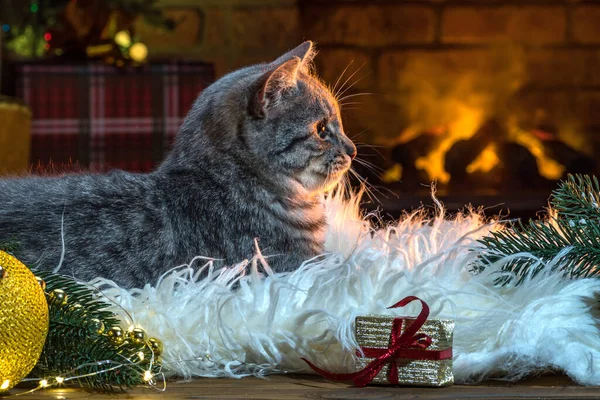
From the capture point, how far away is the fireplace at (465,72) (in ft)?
9.80

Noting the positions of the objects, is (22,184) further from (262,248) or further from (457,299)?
(457,299)

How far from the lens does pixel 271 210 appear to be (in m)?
1.34

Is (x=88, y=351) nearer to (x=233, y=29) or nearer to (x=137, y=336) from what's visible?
(x=137, y=336)

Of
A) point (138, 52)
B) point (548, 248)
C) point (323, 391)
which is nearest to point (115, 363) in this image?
point (323, 391)

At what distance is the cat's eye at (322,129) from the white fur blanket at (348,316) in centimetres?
33

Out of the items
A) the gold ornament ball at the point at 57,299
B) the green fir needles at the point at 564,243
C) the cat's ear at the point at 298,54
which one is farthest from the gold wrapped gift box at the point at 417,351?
the cat's ear at the point at 298,54

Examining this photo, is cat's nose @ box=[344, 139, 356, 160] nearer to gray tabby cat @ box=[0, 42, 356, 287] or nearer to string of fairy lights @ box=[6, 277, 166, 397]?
gray tabby cat @ box=[0, 42, 356, 287]

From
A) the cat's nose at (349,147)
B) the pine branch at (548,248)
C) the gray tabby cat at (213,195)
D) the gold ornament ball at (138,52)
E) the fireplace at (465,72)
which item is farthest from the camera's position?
the fireplace at (465,72)

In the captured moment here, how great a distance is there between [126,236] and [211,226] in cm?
13

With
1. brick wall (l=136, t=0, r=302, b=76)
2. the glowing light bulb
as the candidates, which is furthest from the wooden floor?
brick wall (l=136, t=0, r=302, b=76)

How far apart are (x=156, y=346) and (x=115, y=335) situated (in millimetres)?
52

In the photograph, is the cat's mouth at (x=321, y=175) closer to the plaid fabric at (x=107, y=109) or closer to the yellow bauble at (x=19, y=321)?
the yellow bauble at (x=19, y=321)

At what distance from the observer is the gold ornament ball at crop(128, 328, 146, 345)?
3.16 feet

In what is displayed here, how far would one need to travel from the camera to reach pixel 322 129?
56.2 inches
